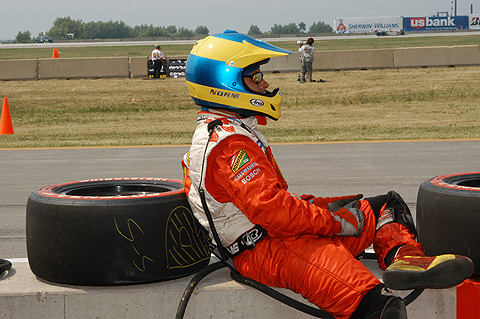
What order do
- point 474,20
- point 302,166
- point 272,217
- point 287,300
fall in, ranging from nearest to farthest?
point 272,217
point 287,300
point 302,166
point 474,20

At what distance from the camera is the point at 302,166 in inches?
414

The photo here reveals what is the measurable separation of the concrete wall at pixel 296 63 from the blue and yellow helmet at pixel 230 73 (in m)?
24.3

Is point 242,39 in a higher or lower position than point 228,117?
higher

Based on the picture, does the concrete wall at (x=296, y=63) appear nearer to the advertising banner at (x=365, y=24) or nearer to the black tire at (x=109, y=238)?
the black tire at (x=109, y=238)

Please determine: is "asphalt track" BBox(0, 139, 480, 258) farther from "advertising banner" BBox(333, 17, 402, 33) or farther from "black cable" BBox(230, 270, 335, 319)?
Answer: "advertising banner" BBox(333, 17, 402, 33)

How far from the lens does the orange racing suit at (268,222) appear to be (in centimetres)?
333

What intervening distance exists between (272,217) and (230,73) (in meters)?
0.87

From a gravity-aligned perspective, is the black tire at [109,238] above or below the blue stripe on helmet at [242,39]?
below

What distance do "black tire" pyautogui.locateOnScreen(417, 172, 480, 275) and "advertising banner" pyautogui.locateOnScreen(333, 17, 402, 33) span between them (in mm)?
115388

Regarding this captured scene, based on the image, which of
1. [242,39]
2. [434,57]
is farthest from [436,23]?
[242,39]

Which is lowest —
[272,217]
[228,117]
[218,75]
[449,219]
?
[449,219]

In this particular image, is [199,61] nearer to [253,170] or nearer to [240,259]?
[253,170]

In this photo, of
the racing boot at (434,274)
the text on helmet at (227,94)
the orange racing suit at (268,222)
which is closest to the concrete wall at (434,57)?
the text on helmet at (227,94)

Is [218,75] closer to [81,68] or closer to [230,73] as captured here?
[230,73]
